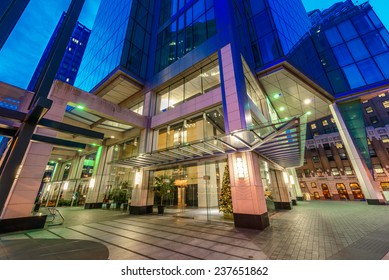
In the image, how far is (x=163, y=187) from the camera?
13.1 m

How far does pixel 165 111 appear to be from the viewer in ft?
45.5

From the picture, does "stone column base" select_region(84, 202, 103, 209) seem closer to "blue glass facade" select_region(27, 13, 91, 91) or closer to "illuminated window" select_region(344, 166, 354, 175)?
"illuminated window" select_region(344, 166, 354, 175)

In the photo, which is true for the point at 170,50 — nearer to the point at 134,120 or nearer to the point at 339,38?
the point at 134,120

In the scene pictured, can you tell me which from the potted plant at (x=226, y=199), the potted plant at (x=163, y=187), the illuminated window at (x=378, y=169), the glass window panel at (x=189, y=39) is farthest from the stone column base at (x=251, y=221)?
the illuminated window at (x=378, y=169)

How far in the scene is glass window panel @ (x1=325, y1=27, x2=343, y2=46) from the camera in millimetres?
20231

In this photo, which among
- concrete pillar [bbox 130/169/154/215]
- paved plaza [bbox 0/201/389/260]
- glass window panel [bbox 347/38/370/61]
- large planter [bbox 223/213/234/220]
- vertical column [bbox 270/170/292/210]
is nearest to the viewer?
paved plaza [bbox 0/201/389/260]

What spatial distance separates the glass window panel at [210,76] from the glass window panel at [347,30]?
2123 cm

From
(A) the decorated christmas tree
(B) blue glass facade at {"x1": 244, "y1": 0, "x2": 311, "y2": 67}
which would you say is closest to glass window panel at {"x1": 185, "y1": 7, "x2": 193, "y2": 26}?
(B) blue glass facade at {"x1": 244, "y1": 0, "x2": 311, "y2": 67}

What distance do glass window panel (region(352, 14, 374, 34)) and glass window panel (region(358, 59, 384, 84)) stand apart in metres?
5.07

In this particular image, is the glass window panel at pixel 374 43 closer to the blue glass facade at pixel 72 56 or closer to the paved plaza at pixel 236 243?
the paved plaza at pixel 236 243

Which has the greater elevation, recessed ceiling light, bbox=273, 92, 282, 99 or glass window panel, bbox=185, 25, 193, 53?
glass window panel, bbox=185, 25, 193, 53

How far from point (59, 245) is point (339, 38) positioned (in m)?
33.4

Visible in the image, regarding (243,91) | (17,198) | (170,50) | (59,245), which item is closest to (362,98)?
(243,91)
